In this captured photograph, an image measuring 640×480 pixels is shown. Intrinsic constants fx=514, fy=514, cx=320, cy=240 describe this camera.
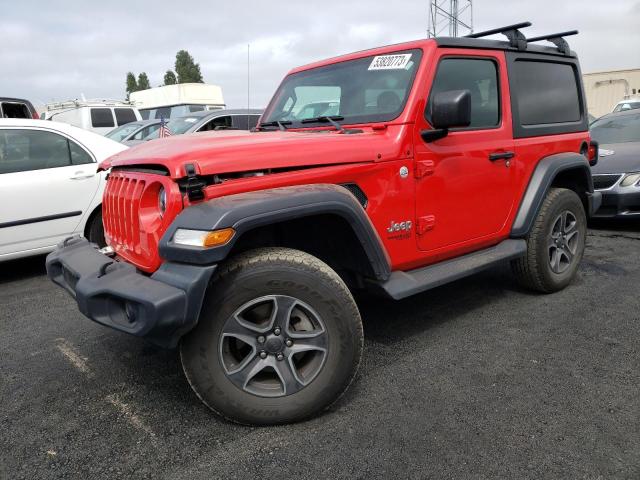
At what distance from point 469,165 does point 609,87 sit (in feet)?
93.2

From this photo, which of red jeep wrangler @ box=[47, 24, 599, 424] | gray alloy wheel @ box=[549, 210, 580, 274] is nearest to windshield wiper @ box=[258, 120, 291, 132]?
red jeep wrangler @ box=[47, 24, 599, 424]

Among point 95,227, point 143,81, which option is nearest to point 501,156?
point 95,227

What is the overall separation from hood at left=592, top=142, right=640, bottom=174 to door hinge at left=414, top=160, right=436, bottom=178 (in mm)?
4395

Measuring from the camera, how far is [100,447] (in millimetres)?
2309

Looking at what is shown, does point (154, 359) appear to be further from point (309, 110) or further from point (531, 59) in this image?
point (531, 59)

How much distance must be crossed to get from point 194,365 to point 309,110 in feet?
6.59

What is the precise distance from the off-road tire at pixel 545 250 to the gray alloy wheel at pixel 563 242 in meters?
0.03

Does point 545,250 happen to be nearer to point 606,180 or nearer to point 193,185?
point 193,185

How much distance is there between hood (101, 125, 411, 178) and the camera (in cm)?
233

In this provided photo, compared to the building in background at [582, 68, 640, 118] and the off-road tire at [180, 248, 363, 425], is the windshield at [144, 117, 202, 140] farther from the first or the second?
the building in background at [582, 68, 640, 118]

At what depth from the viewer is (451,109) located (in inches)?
111

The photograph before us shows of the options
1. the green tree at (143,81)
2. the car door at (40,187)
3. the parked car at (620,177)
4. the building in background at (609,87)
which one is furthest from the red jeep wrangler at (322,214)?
the green tree at (143,81)

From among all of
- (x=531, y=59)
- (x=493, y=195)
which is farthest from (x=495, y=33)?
(x=493, y=195)

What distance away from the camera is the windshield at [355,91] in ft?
10.2
